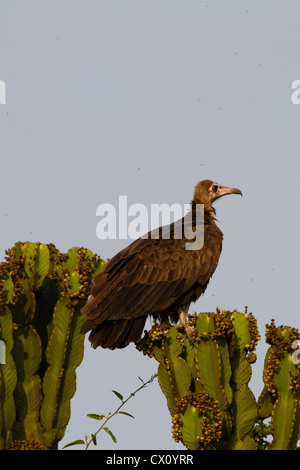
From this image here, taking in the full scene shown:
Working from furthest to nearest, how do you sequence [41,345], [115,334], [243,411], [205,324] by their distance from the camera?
[41,345]
[115,334]
[243,411]
[205,324]

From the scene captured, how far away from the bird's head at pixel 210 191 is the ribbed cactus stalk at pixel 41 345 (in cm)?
306

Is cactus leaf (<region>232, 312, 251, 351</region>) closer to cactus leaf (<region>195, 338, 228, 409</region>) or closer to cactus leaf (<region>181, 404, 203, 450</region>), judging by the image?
cactus leaf (<region>195, 338, 228, 409</region>)

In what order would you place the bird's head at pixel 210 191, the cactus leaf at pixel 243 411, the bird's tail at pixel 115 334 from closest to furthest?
1. the cactus leaf at pixel 243 411
2. the bird's tail at pixel 115 334
3. the bird's head at pixel 210 191

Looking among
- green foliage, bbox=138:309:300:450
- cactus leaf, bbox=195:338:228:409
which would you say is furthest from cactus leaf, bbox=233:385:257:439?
cactus leaf, bbox=195:338:228:409

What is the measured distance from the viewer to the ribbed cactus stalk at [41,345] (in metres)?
12.6

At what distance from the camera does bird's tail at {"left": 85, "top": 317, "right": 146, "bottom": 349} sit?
1254 cm

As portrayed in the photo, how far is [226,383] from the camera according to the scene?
1134cm

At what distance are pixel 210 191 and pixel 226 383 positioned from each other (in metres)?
4.88

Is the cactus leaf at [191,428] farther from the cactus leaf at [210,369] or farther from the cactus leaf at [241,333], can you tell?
the cactus leaf at [241,333]

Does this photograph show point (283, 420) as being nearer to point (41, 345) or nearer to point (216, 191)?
point (41, 345)

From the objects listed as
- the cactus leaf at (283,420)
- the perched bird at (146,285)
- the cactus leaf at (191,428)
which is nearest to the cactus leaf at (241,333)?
the cactus leaf at (283,420)

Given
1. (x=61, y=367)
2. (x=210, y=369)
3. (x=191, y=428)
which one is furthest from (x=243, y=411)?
(x=61, y=367)

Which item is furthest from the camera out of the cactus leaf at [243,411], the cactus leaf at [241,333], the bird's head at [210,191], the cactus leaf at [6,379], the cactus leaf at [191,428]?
the bird's head at [210,191]
